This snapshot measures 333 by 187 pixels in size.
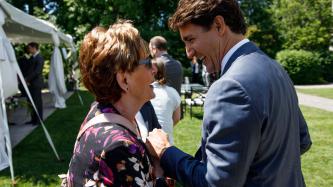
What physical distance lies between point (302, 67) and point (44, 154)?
69.4ft

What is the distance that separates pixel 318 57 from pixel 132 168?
27223 mm

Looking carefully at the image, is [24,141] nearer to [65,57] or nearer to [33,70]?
[33,70]

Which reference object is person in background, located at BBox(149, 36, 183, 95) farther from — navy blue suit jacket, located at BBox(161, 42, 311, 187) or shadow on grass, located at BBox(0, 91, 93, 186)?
navy blue suit jacket, located at BBox(161, 42, 311, 187)

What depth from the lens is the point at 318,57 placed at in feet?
88.1

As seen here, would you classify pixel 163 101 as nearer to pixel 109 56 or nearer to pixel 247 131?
pixel 109 56

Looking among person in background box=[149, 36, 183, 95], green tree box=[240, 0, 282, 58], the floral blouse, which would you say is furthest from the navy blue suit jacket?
green tree box=[240, 0, 282, 58]

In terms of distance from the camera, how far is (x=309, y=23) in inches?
1125

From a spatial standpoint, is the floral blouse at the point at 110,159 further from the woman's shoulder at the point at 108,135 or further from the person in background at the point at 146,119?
the person in background at the point at 146,119

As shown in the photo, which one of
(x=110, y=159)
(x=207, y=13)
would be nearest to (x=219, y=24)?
(x=207, y=13)

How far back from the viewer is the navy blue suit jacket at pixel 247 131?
155cm

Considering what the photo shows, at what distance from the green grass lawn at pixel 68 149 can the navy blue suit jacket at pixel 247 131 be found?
4.34 meters

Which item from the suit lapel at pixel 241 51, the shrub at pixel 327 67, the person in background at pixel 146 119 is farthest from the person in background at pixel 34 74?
the shrub at pixel 327 67

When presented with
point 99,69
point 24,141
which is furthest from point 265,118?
point 24,141

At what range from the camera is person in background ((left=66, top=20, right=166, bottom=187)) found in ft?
5.21
